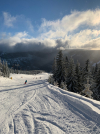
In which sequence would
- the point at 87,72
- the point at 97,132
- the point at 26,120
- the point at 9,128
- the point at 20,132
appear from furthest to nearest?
the point at 87,72
the point at 26,120
the point at 9,128
the point at 20,132
the point at 97,132

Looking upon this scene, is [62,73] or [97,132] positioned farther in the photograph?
[62,73]

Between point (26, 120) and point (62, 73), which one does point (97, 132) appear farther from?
point (62, 73)

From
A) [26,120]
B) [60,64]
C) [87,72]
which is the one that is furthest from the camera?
[60,64]

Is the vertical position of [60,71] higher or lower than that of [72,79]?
higher

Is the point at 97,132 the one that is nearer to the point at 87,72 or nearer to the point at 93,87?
the point at 93,87

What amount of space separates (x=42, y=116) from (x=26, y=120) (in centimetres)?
87

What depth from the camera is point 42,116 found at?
420cm

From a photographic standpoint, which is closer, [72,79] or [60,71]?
[72,79]

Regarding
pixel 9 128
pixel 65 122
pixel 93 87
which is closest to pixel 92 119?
pixel 65 122

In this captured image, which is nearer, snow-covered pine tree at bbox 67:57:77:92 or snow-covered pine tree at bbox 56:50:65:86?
snow-covered pine tree at bbox 67:57:77:92

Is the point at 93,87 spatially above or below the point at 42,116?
below

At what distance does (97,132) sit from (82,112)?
1.44 meters

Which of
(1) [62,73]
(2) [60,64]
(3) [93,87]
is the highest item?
(2) [60,64]

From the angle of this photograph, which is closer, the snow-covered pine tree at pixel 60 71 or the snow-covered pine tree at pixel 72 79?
the snow-covered pine tree at pixel 72 79
